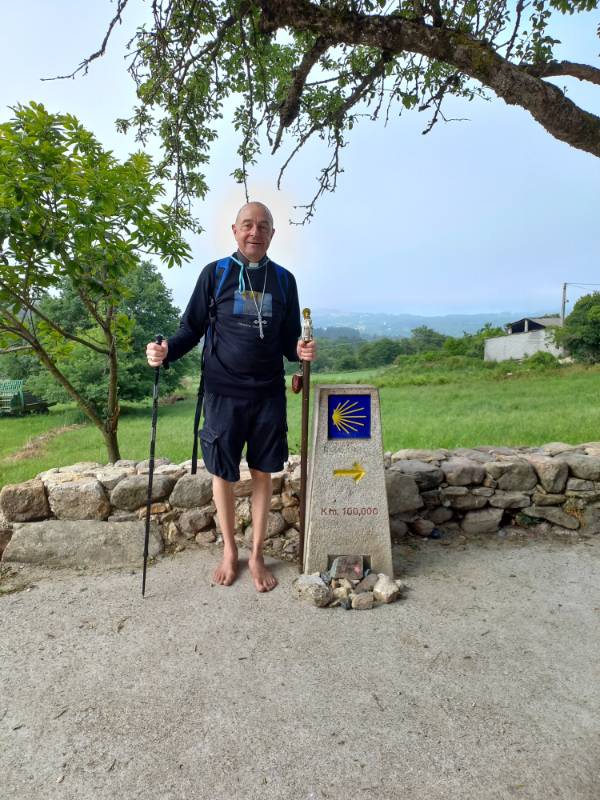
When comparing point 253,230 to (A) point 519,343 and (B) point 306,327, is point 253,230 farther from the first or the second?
(A) point 519,343

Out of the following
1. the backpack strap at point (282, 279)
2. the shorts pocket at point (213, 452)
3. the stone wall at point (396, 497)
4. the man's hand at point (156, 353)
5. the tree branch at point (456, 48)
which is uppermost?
the tree branch at point (456, 48)

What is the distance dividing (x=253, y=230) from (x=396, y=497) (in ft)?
8.40

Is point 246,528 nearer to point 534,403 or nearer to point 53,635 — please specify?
point 53,635

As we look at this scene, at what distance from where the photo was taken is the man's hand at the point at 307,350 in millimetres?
3529

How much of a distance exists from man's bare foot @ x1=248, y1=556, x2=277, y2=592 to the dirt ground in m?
0.07

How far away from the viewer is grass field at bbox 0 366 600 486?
6477 millimetres

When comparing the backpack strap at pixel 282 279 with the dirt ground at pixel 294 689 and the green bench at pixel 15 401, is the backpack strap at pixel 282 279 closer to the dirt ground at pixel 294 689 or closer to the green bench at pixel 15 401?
the dirt ground at pixel 294 689

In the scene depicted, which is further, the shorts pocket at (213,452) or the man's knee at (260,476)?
the man's knee at (260,476)

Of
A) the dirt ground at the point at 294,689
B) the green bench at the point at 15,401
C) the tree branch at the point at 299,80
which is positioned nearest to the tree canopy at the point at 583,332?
the tree branch at the point at 299,80

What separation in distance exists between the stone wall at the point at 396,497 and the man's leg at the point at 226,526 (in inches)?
21.1

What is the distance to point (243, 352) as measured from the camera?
3.54m

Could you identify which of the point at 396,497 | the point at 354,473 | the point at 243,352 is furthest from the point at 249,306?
the point at 396,497

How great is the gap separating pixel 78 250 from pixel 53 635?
2.76 meters

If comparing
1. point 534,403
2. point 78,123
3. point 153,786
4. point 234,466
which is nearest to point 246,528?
point 234,466
